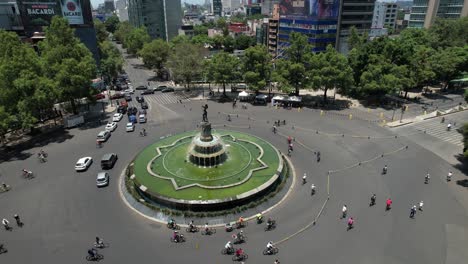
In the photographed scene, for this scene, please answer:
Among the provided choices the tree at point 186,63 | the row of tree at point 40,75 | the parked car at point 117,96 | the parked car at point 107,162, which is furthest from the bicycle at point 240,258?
the parked car at point 117,96

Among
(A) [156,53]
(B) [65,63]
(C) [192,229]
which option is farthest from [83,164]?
(A) [156,53]

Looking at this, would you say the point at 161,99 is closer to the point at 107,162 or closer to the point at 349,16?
the point at 107,162

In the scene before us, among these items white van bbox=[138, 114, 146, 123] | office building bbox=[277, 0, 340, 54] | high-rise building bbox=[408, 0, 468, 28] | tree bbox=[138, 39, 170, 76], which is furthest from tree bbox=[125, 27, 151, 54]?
high-rise building bbox=[408, 0, 468, 28]

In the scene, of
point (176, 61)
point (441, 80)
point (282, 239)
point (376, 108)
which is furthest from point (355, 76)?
point (282, 239)

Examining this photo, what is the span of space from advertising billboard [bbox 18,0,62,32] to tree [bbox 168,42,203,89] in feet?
112

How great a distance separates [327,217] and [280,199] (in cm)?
597

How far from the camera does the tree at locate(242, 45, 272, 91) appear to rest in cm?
6969

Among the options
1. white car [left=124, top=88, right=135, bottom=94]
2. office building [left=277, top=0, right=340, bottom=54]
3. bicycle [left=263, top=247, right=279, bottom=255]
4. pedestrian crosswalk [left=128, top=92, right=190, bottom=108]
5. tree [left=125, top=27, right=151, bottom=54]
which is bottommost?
bicycle [left=263, top=247, right=279, bottom=255]

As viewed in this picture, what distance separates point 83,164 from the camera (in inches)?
1662

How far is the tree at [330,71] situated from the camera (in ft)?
210

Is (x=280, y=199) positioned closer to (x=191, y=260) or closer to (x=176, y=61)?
(x=191, y=260)

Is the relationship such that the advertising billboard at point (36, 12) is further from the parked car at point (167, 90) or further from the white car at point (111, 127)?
the white car at point (111, 127)

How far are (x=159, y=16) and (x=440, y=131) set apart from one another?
479 feet

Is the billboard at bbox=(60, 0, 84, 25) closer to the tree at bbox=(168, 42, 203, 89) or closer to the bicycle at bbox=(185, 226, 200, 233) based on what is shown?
the tree at bbox=(168, 42, 203, 89)
